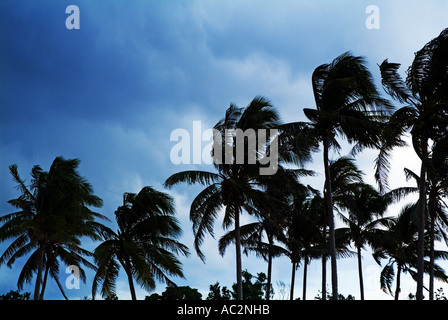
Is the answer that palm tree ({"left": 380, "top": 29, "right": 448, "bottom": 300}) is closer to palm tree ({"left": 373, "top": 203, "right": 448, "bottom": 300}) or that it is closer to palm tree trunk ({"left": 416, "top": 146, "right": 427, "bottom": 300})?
palm tree trunk ({"left": 416, "top": 146, "right": 427, "bottom": 300})

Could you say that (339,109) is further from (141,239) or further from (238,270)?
(141,239)

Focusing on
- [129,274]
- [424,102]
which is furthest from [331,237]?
[129,274]

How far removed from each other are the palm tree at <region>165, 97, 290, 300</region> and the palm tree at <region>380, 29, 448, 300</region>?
573cm

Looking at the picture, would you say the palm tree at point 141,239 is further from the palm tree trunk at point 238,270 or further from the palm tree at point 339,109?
the palm tree at point 339,109

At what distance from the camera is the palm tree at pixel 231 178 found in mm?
21172

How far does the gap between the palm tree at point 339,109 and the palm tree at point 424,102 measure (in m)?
1.30

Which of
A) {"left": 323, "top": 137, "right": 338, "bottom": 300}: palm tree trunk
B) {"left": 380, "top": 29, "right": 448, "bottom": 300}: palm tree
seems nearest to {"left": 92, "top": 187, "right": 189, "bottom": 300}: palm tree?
{"left": 323, "top": 137, "right": 338, "bottom": 300}: palm tree trunk

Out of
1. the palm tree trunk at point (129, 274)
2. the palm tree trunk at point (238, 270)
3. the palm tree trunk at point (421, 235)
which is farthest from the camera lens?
the palm tree trunk at point (129, 274)

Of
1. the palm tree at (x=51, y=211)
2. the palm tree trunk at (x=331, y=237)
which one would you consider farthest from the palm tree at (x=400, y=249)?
the palm tree at (x=51, y=211)

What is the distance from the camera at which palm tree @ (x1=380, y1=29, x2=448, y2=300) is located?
17.5m

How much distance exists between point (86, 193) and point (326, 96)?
42.3 feet

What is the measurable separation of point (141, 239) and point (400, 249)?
54.7ft
